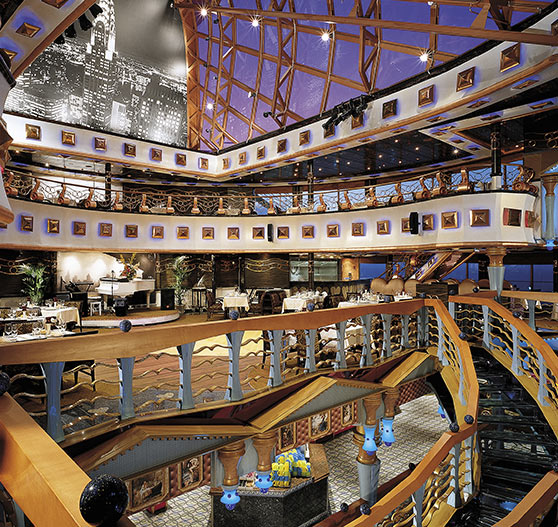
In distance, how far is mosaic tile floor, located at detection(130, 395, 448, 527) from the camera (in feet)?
32.5

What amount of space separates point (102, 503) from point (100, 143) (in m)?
14.6

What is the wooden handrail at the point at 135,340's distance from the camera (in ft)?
8.91

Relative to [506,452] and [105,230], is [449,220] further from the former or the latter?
[105,230]

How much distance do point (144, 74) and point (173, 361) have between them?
48.4ft

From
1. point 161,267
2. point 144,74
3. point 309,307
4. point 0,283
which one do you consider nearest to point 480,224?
point 309,307

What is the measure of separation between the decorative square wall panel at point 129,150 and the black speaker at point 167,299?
5292 millimetres

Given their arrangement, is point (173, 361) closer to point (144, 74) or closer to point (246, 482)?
point (246, 482)

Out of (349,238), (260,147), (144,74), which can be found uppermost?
(144,74)

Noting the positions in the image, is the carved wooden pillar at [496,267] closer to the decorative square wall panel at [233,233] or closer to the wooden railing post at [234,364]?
the wooden railing post at [234,364]

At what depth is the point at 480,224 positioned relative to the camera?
8539 millimetres

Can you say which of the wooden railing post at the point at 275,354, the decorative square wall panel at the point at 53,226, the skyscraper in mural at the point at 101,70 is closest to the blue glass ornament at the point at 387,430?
the wooden railing post at the point at 275,354

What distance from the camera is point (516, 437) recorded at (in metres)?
5.55

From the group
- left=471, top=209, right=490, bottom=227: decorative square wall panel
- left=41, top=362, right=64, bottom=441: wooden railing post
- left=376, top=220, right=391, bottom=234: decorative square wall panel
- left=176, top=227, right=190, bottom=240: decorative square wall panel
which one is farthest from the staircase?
left=176, top=227, right=190, bottom=240: decorative square wall panel

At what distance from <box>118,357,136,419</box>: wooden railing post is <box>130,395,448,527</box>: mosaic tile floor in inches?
315
